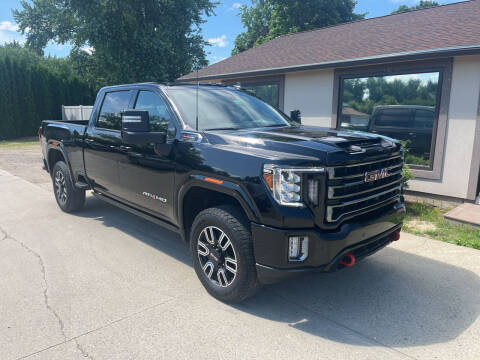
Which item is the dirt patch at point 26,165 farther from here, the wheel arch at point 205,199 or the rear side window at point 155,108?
the wheel arch at point 205,199

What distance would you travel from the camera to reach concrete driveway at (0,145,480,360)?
2.79 metres

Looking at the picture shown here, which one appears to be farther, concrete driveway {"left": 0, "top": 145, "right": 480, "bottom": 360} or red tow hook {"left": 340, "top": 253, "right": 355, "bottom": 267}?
red tow hook {"left": 340, "top": 253, "right": 355, "bottom": 267}

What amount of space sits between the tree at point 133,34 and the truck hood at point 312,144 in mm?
19675

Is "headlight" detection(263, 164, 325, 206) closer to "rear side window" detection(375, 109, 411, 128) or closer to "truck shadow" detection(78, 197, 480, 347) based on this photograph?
"truck shadow" detection(78, 197, 480, 347)

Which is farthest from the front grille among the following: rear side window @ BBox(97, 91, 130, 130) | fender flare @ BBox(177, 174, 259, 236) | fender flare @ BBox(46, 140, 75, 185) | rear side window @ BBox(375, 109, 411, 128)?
rear side window @ BBox(375, 109, 411, 128)

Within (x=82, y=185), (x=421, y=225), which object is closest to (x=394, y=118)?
(x=421, y=225)

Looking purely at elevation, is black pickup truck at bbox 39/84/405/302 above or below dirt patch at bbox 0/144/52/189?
above

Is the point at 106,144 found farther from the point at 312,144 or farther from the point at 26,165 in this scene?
the point at 26,165

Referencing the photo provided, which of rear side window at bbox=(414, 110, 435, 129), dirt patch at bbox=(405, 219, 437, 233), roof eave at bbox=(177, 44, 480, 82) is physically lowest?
dirt patch at bbox=(405, 219, 437, 233)

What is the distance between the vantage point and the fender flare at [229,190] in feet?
10.0

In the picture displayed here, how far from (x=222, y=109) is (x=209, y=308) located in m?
2.14

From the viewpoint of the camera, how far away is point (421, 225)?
19.5 ft

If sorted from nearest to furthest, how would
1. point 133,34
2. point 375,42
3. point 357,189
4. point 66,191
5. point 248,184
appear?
point 248,184 → point 357,189 → point 66,191 → point 375,42 → point 133,34

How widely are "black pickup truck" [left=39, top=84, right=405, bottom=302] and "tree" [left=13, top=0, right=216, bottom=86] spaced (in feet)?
59.7
